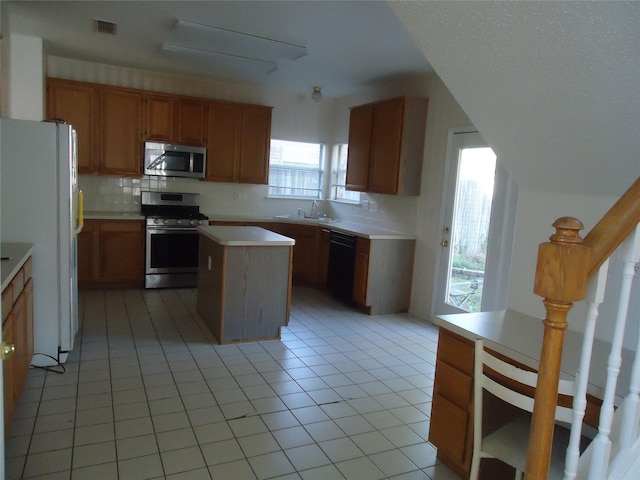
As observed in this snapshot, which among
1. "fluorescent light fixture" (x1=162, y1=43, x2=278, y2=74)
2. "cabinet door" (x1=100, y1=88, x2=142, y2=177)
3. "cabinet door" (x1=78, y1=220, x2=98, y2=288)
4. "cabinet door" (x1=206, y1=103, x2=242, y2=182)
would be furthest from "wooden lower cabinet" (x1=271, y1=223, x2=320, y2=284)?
"cabinet door" (x1=78, y1=220, x2=98, y2=288)

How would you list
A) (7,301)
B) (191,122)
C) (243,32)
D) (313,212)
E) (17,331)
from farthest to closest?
(313,212) → (191,122) → (243,32) → (17,331) → (7,301)

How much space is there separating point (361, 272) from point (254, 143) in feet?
7.89

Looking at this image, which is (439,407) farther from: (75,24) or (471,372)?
(75,24)

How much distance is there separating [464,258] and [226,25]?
10.1 ft

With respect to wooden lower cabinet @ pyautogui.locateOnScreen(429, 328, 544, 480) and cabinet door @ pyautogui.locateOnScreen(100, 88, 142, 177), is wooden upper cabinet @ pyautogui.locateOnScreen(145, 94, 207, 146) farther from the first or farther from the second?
wooden lower cabinet @ pyautogui.locateOnScreen(429, 328, 544, 480)

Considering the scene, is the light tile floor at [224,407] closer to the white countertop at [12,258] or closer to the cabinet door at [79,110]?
the white countertop at [12,258]

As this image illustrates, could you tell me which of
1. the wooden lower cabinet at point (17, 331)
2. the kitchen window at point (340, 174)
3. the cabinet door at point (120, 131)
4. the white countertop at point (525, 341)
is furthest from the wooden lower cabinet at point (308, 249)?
the white countertop at point (525, 341)

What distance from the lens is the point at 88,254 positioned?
5.36 meters

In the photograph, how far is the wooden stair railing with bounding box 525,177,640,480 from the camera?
1093 mm

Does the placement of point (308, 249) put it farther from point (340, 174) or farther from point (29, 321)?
point (29, 321)

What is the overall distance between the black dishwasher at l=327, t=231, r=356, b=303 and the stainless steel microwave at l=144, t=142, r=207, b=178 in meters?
1.94

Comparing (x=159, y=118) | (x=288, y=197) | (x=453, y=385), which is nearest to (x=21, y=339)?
(x=453, y=385)

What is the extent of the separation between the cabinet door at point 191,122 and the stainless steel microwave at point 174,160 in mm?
114

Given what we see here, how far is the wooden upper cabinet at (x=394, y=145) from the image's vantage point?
505 cm
